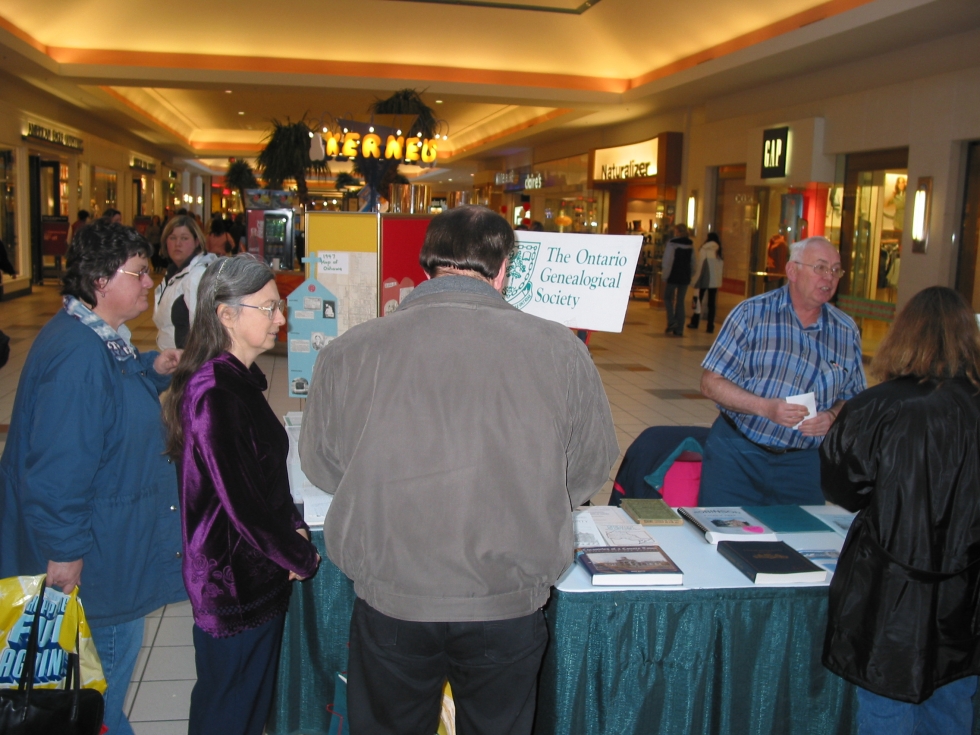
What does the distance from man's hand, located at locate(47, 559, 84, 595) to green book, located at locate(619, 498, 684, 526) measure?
1532 millimetres

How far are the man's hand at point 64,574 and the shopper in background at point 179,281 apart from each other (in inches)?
82.8

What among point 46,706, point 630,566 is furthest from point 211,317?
point 630,566

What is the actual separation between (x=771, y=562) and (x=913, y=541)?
37 centimetres

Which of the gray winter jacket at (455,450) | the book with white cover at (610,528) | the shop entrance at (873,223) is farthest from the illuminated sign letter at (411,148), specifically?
the gray winter jacket at (455,450)

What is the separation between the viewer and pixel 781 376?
2854 millimetres

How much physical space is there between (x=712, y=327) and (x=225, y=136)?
21.0m

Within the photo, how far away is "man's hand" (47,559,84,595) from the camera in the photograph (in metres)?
1.83

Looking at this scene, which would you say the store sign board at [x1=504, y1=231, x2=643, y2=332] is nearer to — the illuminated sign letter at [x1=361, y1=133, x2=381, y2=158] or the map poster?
the map poster

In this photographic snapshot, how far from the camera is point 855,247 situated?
10586 mm

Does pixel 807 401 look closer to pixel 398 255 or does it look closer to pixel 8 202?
pixel 398 255

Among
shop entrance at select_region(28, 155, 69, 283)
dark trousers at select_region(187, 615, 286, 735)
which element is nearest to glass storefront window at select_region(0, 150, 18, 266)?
shop entrance at select_region(28, 155, 69, 283)

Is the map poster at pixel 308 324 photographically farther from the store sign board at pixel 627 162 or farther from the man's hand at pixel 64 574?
the store sign board at pixel 627 162

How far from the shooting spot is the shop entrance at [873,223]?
32.2 feet

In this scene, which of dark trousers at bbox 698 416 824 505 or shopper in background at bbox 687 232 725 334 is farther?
shopper in background at bbox 687 232 725 334
